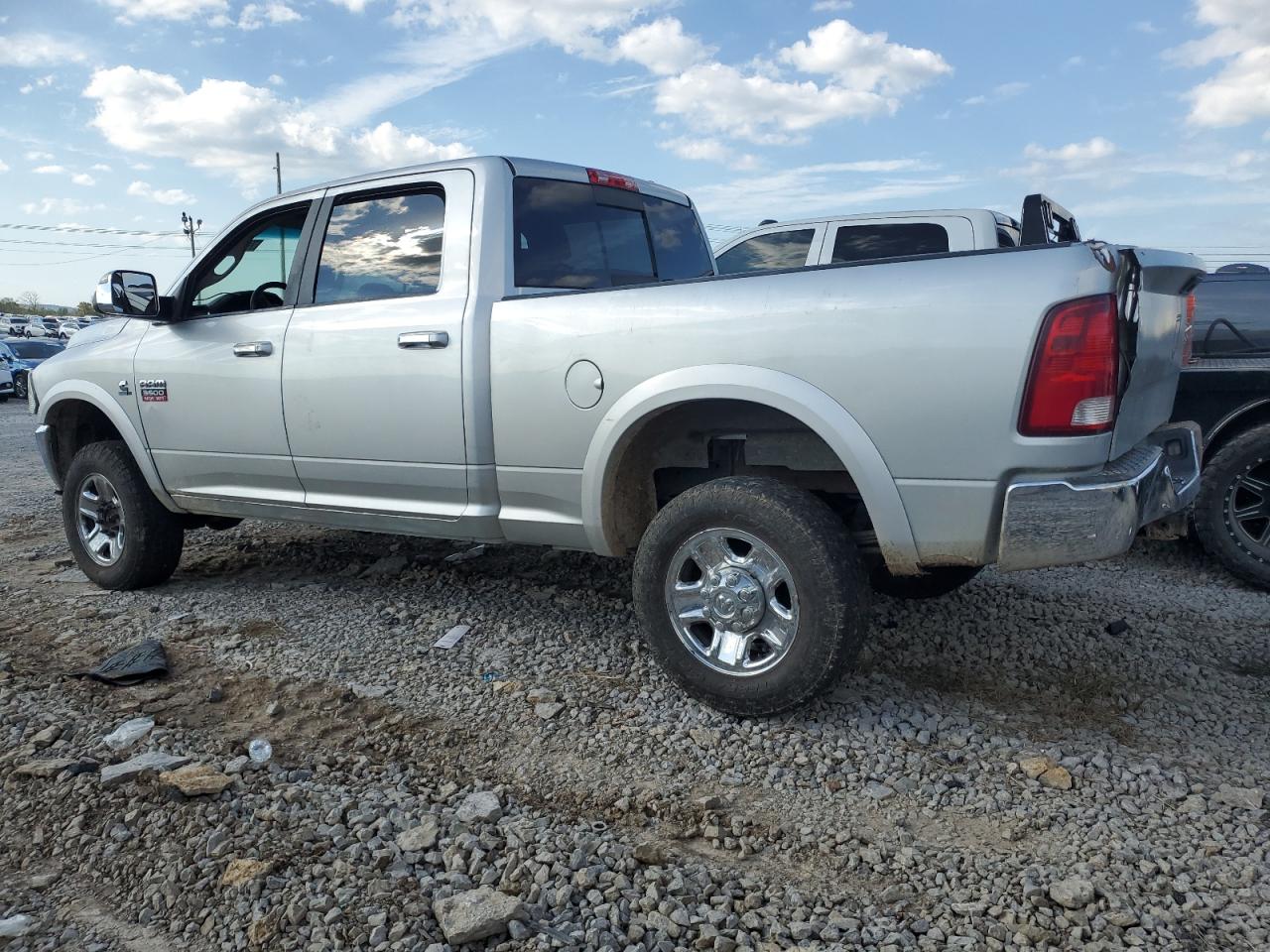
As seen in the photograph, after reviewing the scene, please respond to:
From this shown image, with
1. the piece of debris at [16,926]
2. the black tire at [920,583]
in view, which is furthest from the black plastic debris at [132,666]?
the black tire at [920,583]

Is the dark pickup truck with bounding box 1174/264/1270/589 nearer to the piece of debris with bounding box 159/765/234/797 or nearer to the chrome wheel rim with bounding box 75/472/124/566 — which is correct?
the piece of debris with bounding box 159/765/234/797

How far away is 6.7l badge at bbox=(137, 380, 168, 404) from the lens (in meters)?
4.88

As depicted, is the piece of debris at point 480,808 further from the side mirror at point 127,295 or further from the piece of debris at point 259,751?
the side mirror at point 127,295

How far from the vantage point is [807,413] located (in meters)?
3.10

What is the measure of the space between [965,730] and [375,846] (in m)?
1.95

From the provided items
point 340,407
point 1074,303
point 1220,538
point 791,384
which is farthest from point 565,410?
point 1220,538

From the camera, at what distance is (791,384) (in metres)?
3.12

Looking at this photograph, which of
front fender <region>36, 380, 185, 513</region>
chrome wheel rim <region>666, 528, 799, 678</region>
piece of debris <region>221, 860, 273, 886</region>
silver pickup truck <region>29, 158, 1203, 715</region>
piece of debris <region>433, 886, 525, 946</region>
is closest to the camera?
piece of debris <region>433, 886, 525, 946</region>

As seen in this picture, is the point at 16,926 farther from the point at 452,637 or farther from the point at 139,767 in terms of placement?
the point at 452,637

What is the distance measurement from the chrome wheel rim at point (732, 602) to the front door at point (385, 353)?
106cm

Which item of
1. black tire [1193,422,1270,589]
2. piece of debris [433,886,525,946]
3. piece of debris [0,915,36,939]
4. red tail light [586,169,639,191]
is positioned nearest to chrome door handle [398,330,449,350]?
red tail light [586,169,639,191]

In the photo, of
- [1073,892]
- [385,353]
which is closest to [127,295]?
[385,353]

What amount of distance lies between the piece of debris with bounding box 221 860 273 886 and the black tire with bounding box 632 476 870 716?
1463 mm

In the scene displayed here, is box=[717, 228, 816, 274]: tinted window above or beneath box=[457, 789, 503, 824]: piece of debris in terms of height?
above
